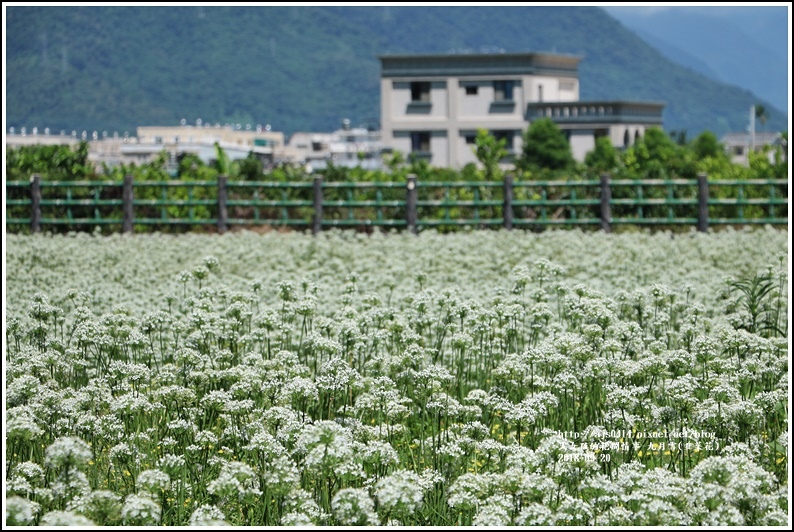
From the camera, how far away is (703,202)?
70.0 feet

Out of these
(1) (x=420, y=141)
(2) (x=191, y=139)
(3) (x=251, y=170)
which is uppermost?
(2) (x=191, y=139)

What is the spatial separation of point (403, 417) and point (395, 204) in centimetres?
1568

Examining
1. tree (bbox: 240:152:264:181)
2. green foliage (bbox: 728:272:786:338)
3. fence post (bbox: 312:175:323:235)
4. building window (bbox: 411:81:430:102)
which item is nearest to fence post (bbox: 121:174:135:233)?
fence post (bbox: 312:175:323:235)

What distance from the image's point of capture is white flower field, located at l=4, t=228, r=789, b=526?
482cm

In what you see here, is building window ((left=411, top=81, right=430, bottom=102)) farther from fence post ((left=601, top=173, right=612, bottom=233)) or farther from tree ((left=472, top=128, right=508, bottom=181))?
fence post ((left=601, top=173, right=612, bottom=233))

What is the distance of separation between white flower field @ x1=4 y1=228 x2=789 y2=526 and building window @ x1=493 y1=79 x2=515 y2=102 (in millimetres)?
71983

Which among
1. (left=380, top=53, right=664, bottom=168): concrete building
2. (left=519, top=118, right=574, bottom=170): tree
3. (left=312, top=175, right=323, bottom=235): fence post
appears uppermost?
(left=380, top=53, right=664, bottom=168): concrete building

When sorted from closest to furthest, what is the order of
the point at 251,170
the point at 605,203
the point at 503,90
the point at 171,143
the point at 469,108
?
the point at 605,203
the point at 251,170
the point at 469,108
the point at 503,90
the point at 171,143

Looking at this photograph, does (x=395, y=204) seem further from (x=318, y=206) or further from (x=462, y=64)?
(x=462, y=64)

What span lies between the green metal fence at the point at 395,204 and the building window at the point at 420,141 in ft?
183

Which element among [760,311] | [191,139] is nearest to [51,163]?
[760,311]

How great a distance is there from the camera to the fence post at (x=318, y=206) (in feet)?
71.4

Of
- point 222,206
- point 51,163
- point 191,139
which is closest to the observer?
point 222,206

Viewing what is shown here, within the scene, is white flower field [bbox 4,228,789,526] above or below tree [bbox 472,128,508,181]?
below
